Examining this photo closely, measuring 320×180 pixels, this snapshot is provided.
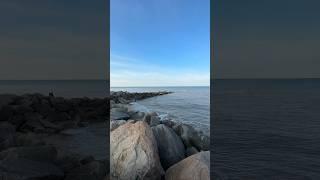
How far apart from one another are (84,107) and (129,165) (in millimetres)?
9854

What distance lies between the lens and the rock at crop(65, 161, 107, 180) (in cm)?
453

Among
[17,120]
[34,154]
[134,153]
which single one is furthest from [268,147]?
[134,153]

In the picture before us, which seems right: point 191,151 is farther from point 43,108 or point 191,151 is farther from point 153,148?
point 43,108

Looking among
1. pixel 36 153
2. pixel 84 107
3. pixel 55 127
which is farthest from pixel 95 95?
pixel 36 153

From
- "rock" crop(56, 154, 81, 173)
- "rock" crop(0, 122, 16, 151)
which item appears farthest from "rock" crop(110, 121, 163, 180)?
"rock" crop(0, 122, 16, 151)

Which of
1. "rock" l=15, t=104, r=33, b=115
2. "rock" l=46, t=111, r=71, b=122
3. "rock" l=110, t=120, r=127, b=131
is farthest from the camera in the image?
"rock" l=46, t=111, r=71, b=122

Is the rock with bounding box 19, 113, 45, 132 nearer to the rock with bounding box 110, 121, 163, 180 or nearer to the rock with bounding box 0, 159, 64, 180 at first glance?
the rock with bounding box 0, 159, 64, 180

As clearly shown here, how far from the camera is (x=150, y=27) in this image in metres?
3.62

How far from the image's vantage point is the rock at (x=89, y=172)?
4534 millimetres

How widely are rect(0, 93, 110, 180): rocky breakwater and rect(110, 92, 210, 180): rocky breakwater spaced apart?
839mm

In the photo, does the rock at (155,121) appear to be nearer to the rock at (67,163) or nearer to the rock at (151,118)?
the rock at (151,118)

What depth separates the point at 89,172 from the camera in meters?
4.72

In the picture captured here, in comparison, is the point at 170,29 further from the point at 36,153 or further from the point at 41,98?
the point at 41,98

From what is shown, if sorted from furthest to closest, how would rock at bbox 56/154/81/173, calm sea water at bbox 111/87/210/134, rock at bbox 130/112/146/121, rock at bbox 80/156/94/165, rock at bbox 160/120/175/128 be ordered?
rock at bbox 80/156/94/165, rock at bbox 56/154/81/173, rock at bbox 130/112/146/121, rock at bbox 160/120/175/128, calm sea water at bbox 111/87/210/134
